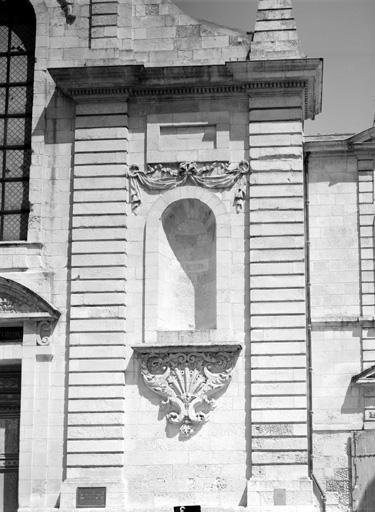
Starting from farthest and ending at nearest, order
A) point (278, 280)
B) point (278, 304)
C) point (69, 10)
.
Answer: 1. point (69, 10)
2. point (278, 280)
3. point (278, 304)

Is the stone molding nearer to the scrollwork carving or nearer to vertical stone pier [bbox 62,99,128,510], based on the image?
the scrollwork carving

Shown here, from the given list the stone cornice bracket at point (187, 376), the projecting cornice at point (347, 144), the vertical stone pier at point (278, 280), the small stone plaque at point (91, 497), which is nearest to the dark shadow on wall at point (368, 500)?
the vertical stone pier at point (278, 280)

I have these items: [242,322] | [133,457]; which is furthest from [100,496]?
[242,322]

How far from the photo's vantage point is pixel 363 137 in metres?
23.8

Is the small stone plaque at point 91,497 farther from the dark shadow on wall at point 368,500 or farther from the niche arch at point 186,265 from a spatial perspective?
the dark shadow on wall at point 368,500

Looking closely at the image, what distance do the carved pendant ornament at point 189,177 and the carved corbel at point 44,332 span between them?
112 inches

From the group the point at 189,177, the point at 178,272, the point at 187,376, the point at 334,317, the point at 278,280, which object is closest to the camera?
the point at 187,376

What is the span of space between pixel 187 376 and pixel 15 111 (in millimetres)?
6887

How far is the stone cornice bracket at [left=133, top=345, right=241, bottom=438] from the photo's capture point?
22062 mm

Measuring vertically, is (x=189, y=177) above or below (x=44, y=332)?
above

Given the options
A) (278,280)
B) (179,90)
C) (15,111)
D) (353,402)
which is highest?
(179,90)

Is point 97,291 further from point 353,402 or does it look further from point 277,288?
point 353,402

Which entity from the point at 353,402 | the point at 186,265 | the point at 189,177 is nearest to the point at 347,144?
the point at 189,177

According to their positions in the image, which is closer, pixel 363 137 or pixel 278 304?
pixel 278 304
